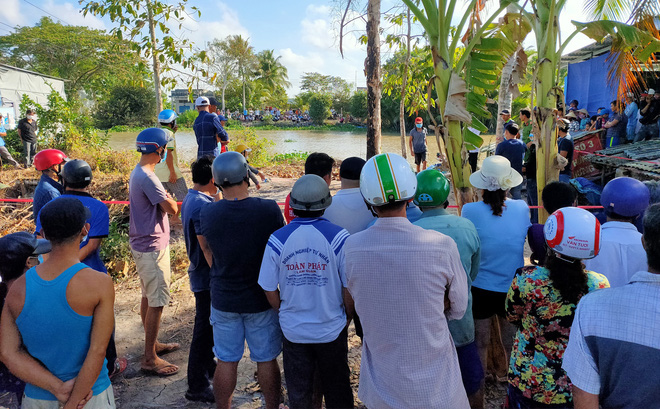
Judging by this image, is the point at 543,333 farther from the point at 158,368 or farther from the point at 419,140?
the point at 419,140

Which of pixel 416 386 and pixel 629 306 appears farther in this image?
pixel 416 386

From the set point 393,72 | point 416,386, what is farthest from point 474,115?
point 393,72

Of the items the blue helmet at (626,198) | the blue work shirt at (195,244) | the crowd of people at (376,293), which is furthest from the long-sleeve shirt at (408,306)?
the blue work shirt at (195,244)

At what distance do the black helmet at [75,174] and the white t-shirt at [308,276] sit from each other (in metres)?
1.60

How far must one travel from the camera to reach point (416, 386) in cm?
172

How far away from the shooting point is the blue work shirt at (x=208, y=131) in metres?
6.59

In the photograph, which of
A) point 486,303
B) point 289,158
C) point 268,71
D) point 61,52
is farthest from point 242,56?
point 486,303

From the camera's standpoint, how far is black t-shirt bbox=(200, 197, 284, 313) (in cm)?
243

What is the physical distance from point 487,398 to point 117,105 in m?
46.1

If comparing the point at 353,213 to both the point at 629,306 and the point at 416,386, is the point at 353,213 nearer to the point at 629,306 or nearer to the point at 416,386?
the point at 416,386

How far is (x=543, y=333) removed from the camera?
1953mm

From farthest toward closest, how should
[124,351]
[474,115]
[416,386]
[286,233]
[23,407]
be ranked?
[474,115] < [124,351] < [286,233] < [23,407] < [416,386]

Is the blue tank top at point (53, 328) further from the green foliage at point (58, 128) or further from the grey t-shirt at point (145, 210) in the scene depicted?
the green foliage at point (58, 128)

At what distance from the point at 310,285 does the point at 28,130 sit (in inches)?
496
